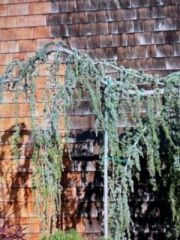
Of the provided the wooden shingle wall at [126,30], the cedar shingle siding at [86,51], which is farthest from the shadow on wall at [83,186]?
the wooden shingle wall at [126,30]

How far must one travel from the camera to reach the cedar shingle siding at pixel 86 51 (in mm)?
3135

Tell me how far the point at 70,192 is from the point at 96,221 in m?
0.35

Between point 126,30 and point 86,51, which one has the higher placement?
point 126,30

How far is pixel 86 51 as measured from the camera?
3381mm

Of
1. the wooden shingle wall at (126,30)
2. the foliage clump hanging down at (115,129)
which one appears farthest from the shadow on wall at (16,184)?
the wooden shingle wall at (126,30)

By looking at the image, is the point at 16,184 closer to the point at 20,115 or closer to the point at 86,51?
the point at 20,115

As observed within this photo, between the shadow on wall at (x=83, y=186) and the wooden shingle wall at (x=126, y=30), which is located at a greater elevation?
the wooden shingle wall at (x=126, y=30)

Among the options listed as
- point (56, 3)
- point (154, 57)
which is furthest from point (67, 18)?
point (154, 57)

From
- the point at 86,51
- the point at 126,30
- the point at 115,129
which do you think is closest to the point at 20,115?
the point at 86,51

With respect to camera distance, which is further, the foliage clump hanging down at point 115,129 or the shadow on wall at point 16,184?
the shadow on wall at point 16,184

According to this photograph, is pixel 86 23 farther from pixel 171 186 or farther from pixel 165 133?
pixel 171 186

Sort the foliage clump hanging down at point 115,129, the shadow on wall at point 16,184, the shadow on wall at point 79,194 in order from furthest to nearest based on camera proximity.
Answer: the shadow on wall at point 16,184 < the shadow on wall at point 79,194 < the foliage clump hanging down at point 115,129

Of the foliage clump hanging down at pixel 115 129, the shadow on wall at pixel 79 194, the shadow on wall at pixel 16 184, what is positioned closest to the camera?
the foliage clump hanging down at pixel 115 129

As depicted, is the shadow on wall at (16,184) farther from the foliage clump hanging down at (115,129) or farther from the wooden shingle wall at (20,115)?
the foliage clump hanging down at (115,129)
